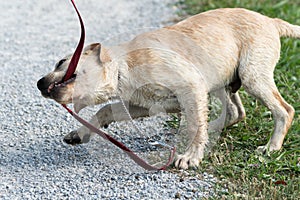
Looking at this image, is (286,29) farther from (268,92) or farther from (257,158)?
(257,158)

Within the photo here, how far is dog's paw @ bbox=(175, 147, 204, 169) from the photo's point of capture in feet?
15.4

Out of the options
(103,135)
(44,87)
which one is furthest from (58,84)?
(103,135)

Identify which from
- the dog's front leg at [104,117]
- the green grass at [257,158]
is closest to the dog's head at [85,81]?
the dog's front leg at [104,117]

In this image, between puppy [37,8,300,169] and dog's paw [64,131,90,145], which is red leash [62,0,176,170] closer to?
puppy [37,8,300,169]

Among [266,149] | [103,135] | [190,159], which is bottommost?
[266,149]

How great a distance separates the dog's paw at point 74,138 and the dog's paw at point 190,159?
0.78m

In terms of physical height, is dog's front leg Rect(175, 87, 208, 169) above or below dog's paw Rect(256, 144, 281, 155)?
above

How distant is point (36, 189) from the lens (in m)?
4.42

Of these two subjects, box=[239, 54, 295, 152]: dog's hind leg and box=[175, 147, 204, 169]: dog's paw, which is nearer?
box=[175, 147, 204, 169]: dog's paw

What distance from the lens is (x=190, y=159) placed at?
4715 mm

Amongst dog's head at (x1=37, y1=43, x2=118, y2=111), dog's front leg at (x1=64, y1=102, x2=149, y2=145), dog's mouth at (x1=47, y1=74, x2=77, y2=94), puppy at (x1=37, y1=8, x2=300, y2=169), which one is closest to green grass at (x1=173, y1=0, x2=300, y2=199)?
puppy at (x1=37, y1=8, x2=300, y2=169)

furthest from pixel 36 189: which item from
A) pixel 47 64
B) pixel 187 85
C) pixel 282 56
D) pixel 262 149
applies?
pixel 282 56

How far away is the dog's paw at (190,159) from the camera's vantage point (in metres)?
4.68

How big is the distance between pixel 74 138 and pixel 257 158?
145 cm
